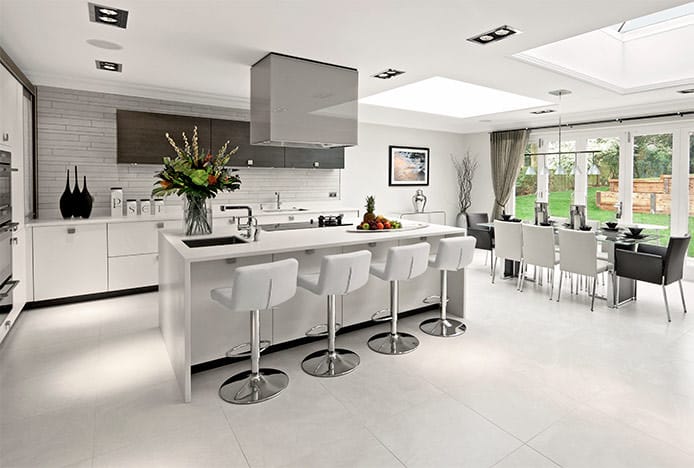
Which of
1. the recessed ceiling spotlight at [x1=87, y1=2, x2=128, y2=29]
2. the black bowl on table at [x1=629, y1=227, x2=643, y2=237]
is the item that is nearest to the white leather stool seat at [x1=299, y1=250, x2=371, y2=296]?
the recessed ceiling spotlight at [x1=87, y1=2, x2=128, y2=29]

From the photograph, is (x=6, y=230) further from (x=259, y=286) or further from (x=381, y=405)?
(x=381, y=405)

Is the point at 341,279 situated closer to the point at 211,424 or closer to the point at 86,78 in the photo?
the point at 211,424

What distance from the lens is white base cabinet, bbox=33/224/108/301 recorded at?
4637mm

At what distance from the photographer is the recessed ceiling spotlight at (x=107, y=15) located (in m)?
3.02

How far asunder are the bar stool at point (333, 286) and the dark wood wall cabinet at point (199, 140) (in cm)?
338

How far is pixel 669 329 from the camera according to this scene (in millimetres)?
4176

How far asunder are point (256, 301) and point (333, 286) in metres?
0.60

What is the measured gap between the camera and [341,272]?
121 inches

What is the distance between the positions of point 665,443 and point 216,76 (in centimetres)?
504


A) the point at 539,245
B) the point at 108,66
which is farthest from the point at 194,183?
the point at 539,245

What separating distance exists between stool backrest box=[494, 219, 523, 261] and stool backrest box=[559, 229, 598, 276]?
0.67 meters

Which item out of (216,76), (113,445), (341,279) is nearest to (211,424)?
(113,445)

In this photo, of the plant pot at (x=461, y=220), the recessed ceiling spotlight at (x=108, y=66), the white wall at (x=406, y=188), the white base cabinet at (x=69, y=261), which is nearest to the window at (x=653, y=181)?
the white wall at (x=406, y=188)

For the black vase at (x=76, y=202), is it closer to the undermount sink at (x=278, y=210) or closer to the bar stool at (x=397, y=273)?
the undermount sink at (x=278, y=210)
